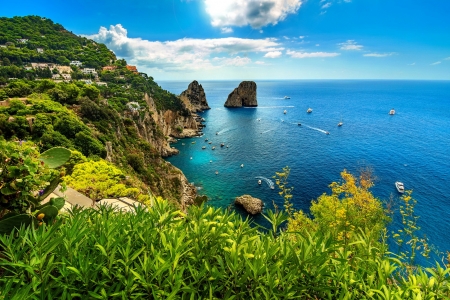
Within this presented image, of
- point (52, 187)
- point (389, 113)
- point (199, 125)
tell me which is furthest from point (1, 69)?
point (389, 113)

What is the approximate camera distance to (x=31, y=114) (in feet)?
65.1

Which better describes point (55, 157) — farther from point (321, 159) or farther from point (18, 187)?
point (321, 159)

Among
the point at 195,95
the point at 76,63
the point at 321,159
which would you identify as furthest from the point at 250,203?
the point at 195,95

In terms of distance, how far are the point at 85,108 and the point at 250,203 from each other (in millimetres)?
23298

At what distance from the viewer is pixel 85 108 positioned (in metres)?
25.9

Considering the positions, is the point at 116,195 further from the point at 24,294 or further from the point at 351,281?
the point at 351,281

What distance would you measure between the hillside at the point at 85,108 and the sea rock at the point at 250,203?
717 centimetres

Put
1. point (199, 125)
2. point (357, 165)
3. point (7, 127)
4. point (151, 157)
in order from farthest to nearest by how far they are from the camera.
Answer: point (199, 125), point (357, 165), point (151, 157), point (7, 127)

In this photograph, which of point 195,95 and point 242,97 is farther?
point 242,97

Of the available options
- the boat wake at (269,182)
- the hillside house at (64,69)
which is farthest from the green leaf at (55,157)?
the hillside house at (64,69)

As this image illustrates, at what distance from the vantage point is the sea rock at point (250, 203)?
31.4 m

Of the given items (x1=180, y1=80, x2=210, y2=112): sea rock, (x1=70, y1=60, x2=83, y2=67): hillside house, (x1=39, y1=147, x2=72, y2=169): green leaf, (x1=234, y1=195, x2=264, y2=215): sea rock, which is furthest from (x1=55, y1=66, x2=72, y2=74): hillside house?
(x1=39, y1=147, x2=72, y2=169): green leaf

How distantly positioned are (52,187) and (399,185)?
4253 cm

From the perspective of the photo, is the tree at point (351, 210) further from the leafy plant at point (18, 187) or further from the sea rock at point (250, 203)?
the sea rock at point (250, 203)
